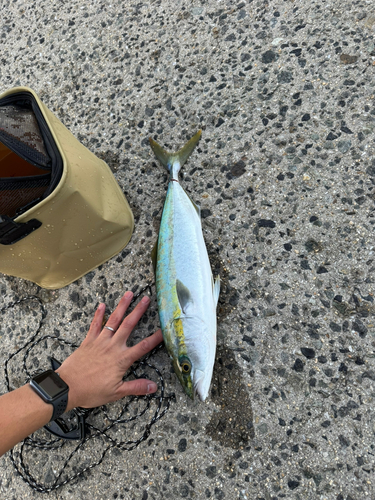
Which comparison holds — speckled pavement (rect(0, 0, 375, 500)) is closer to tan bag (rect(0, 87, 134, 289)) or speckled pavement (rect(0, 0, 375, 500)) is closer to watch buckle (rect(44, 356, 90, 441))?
watch buckle (rect(44, 356, 90, 441))

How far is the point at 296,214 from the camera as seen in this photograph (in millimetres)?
1926

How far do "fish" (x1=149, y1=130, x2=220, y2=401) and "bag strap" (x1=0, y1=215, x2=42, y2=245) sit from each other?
0.63m

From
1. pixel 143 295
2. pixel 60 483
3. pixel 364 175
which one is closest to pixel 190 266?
pixel 143 295

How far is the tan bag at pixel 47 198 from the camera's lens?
4.94ft

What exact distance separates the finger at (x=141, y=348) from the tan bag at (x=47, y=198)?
632mm

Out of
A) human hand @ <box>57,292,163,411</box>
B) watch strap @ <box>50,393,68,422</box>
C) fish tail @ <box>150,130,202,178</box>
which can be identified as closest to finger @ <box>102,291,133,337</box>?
human hand @ <box>57,292,163,411</box>

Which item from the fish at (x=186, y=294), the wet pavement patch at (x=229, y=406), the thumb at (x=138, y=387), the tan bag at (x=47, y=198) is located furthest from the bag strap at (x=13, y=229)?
the wet pavement patch at (x=229, y=406)

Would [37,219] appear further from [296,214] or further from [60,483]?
[60,483]

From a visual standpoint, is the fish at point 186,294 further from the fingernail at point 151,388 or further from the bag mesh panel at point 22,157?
the bag mesh panel at point 22,157

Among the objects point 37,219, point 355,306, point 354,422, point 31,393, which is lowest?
point 354,422

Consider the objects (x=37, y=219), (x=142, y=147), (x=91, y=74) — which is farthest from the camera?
(x=91, y=74)

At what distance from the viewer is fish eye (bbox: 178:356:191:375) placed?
1.58m

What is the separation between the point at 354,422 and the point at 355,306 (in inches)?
21.9

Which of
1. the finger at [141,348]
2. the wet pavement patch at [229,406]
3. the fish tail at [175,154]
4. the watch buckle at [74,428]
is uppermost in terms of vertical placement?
the fish tail at [175,154]
